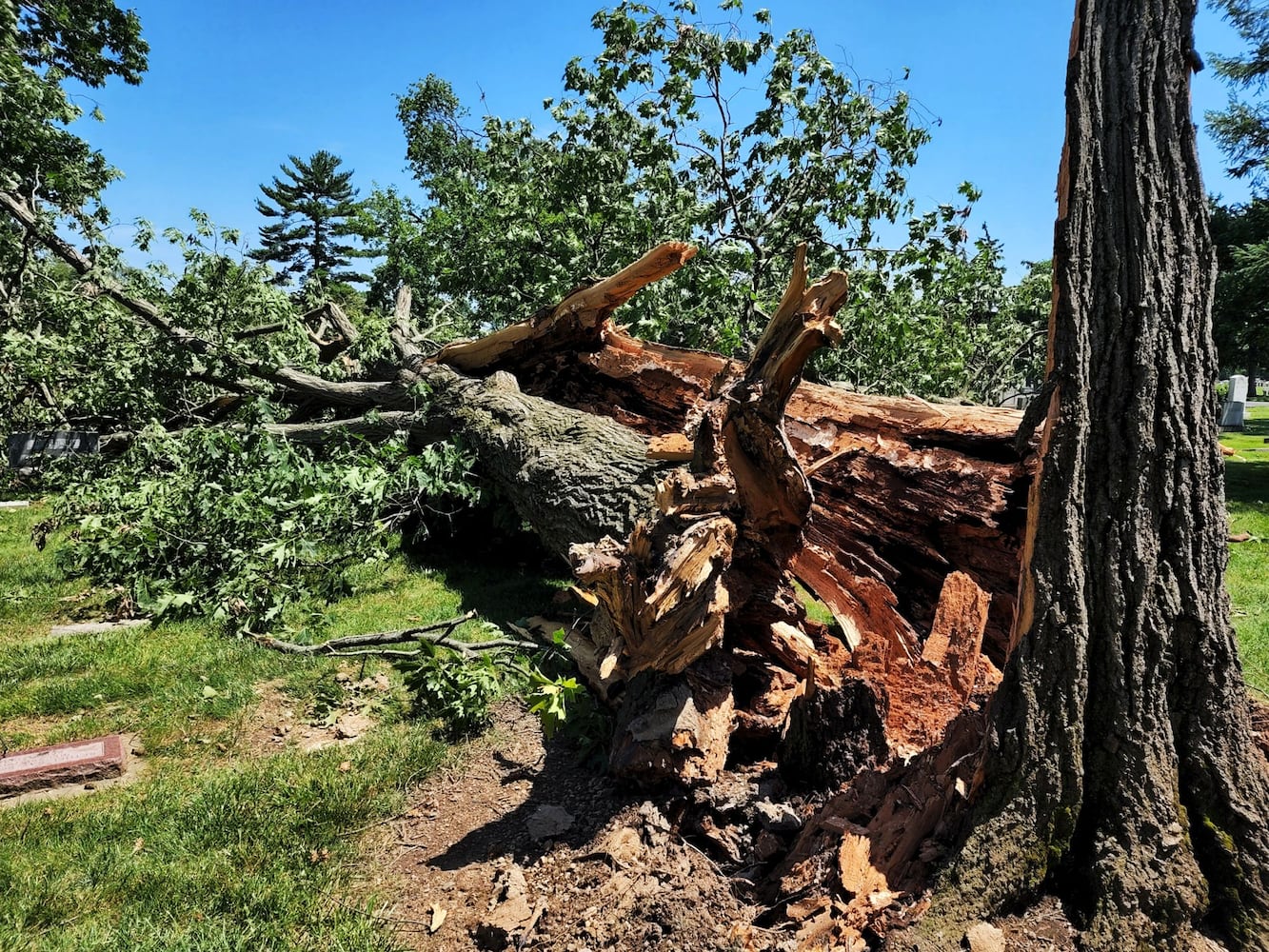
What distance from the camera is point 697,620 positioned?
2666 millimetres

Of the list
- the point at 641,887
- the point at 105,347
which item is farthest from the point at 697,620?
the point at 105,347

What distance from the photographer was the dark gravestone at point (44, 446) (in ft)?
24.8

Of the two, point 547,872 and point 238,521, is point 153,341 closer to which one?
point 238,521

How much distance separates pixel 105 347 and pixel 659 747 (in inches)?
280

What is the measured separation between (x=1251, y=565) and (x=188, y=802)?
300 inches

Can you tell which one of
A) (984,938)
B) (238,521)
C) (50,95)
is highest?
(50,95)

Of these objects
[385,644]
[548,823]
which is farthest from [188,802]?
[385,644]

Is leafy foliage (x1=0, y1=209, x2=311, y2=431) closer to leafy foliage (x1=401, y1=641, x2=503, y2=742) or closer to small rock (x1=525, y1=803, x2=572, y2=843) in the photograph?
leafy foliage (x1=401, y1=641, x2=503, y2=742)

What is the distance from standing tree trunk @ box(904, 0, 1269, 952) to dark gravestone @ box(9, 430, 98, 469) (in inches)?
311

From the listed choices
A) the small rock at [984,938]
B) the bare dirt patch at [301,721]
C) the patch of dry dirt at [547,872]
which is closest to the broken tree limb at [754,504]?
the patch of dry dirt at [547,872]

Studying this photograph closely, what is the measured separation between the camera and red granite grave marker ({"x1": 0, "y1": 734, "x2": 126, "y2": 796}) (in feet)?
9.33

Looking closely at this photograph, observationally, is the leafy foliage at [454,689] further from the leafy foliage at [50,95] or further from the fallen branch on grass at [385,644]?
the leafy foliage at [50,95]

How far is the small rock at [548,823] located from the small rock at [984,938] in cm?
138

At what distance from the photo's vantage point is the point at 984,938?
1.58m
